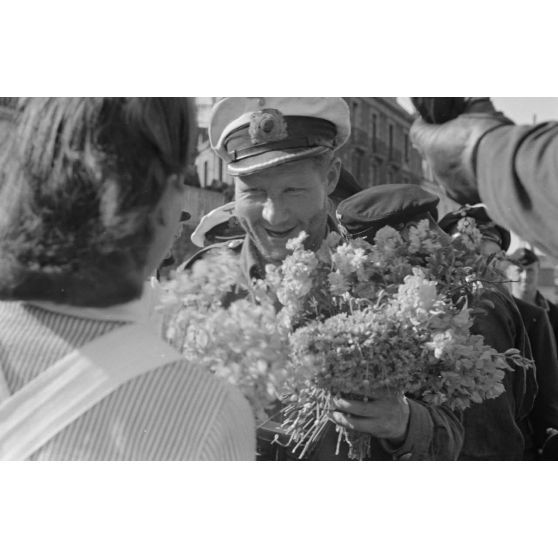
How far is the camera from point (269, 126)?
311 centimetres

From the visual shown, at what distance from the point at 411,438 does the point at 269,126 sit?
1274 mm

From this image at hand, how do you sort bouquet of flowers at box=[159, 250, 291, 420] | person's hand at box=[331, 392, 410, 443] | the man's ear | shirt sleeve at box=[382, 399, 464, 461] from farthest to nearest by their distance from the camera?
the man's ear < shirt sleeve at box=[382, 399, 464, 461] < person's hand at box=[331, 392, 410, 443] < bouquet of flowers at box=[159, 250, 291, 420]

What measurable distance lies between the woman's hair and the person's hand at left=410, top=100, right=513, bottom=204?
117cm

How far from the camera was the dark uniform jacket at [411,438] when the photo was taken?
2.94 meters

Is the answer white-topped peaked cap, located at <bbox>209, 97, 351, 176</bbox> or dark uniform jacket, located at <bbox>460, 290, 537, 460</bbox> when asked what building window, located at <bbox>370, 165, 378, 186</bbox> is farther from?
dark uniform jacket, located at <bbox>460, 290, 537, 460</bbox>

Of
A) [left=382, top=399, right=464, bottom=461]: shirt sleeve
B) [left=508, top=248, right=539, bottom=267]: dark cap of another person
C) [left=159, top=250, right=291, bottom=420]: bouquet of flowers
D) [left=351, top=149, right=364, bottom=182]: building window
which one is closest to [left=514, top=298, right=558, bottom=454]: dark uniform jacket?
[left=508, top=248, right=539, bottom=267]: dark cap of another person

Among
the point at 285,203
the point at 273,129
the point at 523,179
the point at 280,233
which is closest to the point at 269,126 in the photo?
the point at 273,129

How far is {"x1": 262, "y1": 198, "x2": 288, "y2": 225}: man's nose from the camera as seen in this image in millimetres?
3127

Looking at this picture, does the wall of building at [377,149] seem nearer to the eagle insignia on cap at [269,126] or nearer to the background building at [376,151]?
the background building at [376,151]

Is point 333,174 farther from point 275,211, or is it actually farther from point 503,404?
point 503,404

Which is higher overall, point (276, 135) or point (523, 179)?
point (276, 135)

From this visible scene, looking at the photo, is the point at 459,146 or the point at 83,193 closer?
the point at 83,193

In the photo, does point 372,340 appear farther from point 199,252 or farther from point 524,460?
point 524,460
